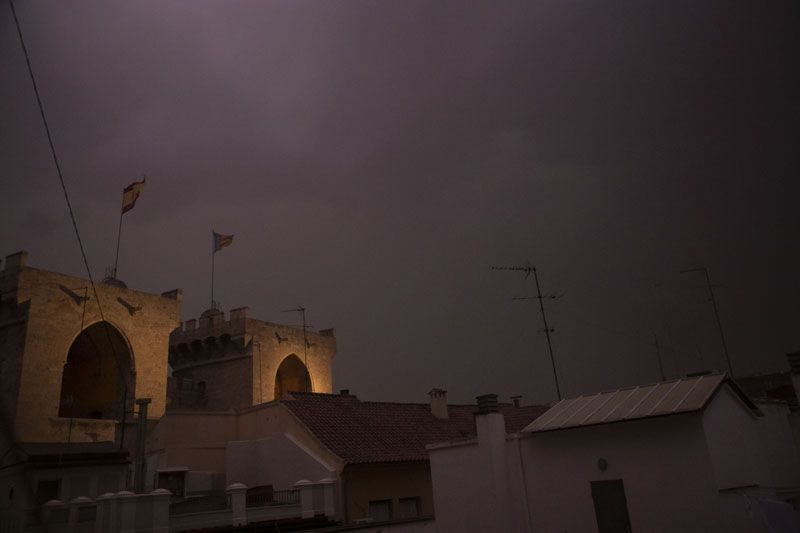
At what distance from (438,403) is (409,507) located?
20.6 ft

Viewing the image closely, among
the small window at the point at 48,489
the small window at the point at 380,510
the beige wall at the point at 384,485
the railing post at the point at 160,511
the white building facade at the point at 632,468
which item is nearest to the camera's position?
the white building facade at the point at 632,468

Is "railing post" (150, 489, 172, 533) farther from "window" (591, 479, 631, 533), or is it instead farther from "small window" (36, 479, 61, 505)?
"window" (591, 479, 631, 533)

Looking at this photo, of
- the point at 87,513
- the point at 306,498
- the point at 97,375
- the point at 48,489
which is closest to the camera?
the point at 87,513

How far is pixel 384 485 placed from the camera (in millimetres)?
18531

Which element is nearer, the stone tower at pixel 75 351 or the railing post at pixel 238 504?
the railing post at pixel 238 504

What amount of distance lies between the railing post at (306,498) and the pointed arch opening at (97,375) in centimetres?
1462

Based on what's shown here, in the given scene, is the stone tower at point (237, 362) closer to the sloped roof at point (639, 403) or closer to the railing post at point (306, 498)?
the railing post at point (306, 498)

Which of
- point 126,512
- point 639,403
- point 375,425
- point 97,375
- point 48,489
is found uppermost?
point 97,375

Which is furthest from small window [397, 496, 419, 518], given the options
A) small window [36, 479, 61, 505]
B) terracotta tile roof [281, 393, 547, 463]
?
small window [36, 479, 61, 505]

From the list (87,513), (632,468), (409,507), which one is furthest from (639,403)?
(87,513)

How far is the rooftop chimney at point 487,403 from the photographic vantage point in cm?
1449

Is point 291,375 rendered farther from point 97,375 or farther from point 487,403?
point 487,403

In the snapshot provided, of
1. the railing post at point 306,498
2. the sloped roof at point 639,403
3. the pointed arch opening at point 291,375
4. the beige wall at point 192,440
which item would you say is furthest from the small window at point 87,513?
the pointed arch opening at point 291,375

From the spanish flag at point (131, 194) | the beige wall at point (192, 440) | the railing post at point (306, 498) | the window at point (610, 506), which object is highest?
the spanish flag at point (131, 194)
